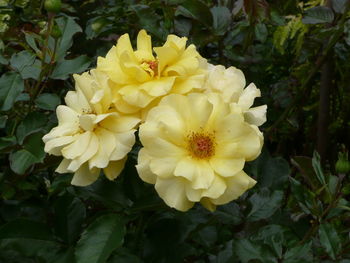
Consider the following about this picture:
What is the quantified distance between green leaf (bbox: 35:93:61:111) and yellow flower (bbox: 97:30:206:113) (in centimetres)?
23

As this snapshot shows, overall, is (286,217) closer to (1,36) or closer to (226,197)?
(226,197)

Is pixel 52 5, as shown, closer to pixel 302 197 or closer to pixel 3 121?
pixel 3 121

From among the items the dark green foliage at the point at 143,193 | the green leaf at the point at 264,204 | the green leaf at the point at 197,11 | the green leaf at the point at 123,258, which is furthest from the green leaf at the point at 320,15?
the green leaf at the point at 123,258

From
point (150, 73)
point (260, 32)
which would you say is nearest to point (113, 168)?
point (150, 73)

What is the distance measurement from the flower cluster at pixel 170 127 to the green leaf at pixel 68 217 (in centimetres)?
17

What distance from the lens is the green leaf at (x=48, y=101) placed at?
114 centimetres

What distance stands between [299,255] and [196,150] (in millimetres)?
263

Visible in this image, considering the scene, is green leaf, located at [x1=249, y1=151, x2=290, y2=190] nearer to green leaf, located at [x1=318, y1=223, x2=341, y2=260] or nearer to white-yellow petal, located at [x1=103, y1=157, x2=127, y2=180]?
green leaf, located at [x1=318, y1=223, x2=341, y2=260]

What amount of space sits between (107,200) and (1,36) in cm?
60

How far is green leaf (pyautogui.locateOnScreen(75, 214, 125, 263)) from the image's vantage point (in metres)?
0.88

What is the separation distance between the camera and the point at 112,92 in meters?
0.91

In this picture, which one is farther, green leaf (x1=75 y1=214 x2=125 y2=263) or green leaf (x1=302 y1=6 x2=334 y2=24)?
green leaf (x1=302 y1=6 x2=334 y2=24)

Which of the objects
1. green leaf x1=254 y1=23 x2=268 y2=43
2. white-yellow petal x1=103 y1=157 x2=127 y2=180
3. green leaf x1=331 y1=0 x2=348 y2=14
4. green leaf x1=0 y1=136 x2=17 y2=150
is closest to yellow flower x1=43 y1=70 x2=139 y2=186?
white-yellow petal x1=103 y1=157 x2=127 y2=180

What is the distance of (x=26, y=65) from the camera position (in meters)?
1.14
